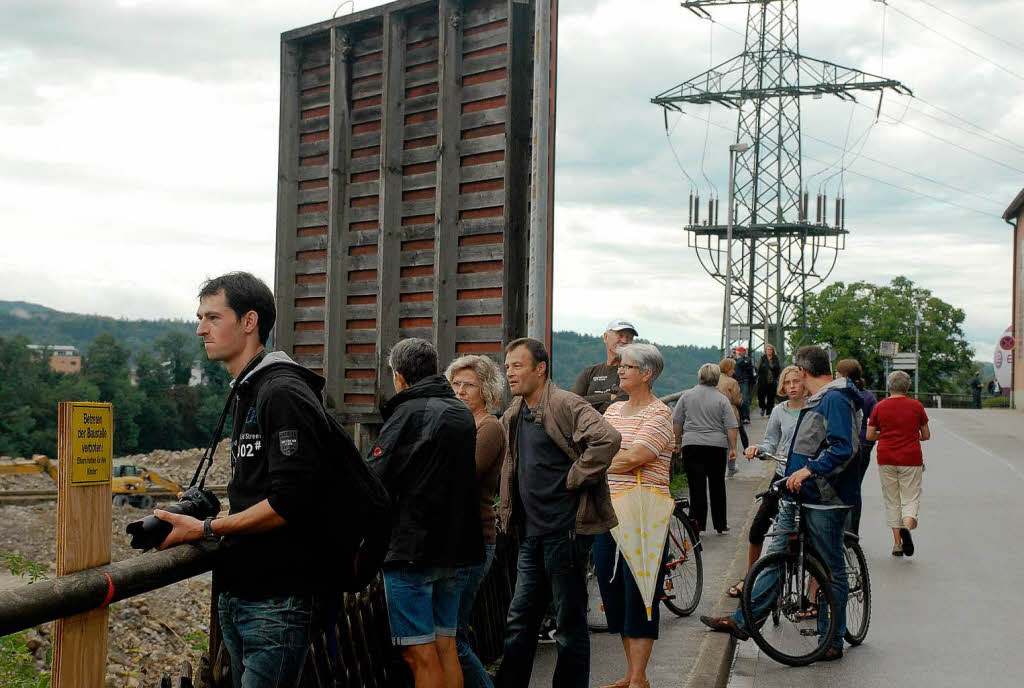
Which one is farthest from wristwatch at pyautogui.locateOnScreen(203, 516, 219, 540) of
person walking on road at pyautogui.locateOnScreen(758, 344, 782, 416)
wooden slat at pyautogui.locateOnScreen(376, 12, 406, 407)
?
person walking on road at pyautogui.locateOnScreen(758, 344, 782, 416)

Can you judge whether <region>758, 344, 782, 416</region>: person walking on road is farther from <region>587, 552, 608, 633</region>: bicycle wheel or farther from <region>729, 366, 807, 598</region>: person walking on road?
<region>587, 552, 608, 633</region>: bicycle wheel

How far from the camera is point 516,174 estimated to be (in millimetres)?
8695

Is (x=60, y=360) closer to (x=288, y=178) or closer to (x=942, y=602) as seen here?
(x=288, y=178)

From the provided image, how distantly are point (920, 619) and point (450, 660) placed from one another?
16.0ft

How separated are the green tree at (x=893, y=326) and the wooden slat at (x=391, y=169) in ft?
267

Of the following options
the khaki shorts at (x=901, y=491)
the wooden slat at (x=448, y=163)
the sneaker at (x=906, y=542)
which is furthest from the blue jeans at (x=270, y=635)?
the sneaker at (x=906, y=542)

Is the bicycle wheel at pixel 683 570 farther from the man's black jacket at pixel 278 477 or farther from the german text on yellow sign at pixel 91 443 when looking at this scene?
the german text on yellow sign at pixel 91 443

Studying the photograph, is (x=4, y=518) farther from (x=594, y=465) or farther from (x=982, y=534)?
(x=594, y=465)

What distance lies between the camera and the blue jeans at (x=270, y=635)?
9.66ft

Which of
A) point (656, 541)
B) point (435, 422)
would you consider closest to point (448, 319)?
point (656, 541)

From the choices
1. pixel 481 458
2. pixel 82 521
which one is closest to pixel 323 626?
pixel 82 521

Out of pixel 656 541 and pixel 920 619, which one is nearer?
pixel 656 541

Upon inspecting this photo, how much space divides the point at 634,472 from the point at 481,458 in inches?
45.6

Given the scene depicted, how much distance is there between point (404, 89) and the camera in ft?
32.2
